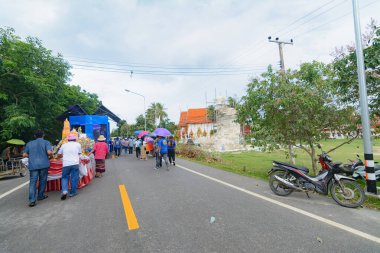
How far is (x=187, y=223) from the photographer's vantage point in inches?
158

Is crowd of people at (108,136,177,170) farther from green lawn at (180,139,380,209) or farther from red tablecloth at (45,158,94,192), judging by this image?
red tablecloth at (45,158,94,192)

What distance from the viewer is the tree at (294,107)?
7750mm

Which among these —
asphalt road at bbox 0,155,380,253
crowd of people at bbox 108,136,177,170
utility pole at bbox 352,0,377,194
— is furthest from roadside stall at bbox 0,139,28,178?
utility pole at bbox 352,0,377,194

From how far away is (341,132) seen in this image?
8.28 metres

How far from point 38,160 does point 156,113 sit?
6069 centimetres

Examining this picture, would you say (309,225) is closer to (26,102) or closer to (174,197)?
(174,197)

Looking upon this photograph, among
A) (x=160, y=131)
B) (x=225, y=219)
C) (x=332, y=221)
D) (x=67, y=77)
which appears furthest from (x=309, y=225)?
(x=67, y=77)

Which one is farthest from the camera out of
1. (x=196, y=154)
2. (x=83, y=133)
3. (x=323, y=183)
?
(x=196, y=154)

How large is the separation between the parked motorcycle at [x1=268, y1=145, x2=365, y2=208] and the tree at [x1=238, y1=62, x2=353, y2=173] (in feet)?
7.34

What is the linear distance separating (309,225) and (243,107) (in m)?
5.80

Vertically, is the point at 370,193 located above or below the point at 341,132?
below

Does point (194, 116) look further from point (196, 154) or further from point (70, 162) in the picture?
point (70, 162)

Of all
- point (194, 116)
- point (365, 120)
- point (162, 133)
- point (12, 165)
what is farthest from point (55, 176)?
point (194, 116)

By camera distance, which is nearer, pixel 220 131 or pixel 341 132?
pixel 341 132
